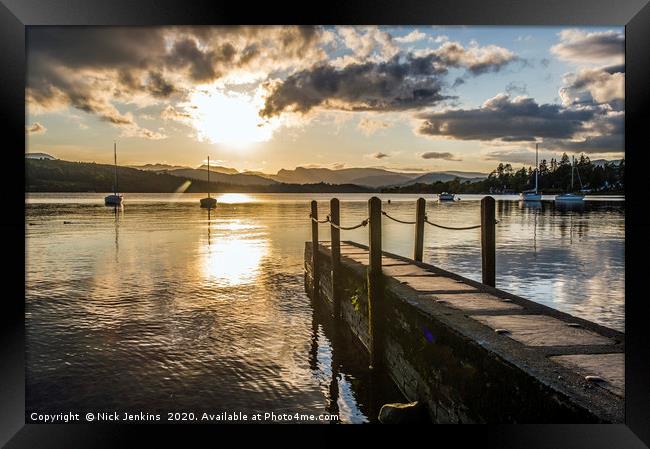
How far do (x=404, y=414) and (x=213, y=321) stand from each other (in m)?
7.26

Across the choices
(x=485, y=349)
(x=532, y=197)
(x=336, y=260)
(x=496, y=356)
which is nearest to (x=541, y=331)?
(x=485, y=349)

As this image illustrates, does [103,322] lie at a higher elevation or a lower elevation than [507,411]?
lower

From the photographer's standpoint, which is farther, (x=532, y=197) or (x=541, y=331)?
(x=532, y=197)

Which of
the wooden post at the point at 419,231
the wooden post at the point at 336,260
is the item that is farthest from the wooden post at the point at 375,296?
the wooden post at the point at 419,231

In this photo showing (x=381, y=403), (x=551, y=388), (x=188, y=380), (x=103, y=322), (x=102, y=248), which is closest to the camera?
(x=551, y=388)

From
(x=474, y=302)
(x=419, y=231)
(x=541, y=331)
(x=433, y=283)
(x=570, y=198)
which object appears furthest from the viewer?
(x=570, y=198)

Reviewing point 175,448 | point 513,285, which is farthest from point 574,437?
point 513,285

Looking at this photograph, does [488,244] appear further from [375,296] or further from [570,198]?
[570,198]

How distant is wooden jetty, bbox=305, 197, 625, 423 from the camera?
3.81 m

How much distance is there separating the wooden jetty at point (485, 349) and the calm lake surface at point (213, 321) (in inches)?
50.4

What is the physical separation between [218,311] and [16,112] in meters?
8.14
